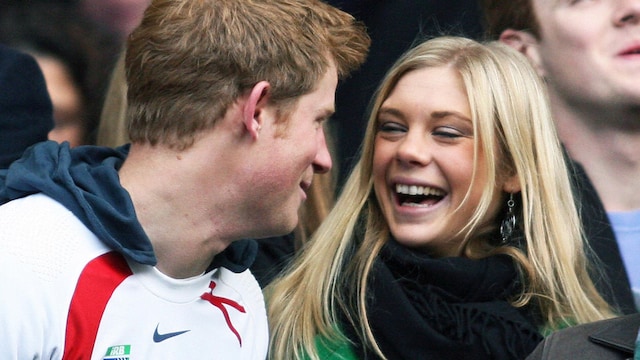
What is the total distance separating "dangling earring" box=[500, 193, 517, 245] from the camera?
318 cm

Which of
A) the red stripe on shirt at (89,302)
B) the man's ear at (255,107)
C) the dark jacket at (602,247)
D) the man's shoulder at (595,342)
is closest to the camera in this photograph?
the red stripe on shirt at (89,302)

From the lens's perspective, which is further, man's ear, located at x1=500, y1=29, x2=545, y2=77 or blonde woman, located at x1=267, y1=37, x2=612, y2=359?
man's ear, located at x1=500, y1=29, x2=545, y2=77

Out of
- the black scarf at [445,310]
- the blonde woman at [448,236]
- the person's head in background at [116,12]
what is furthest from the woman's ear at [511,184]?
the person's head in background at [116,12]

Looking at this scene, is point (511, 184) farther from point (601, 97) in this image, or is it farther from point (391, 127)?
point (601, 97)

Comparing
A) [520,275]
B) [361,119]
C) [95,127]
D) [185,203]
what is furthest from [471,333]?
[95,127]

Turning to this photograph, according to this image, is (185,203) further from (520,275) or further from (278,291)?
(520,275)

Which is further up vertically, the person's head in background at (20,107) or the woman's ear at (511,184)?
the woman's ear at (511,184)

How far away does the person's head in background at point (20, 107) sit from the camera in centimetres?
296

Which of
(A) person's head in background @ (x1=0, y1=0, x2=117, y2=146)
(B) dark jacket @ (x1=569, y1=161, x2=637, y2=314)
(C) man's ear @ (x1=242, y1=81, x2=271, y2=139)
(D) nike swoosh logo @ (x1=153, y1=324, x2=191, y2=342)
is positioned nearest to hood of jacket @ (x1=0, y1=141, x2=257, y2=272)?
(D) nike swoosh logo @ (x1=153, y1=324, x2=191, y2=342)

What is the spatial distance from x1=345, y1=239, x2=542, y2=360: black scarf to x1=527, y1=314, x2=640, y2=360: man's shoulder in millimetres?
480

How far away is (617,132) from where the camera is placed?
11.7 ft

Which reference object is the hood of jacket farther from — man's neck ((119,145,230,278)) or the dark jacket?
the dark jacket

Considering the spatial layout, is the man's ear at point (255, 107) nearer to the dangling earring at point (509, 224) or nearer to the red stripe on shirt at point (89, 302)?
the red stripe on shirt at point (89, 302)

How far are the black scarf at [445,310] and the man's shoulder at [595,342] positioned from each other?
0.48 meters
